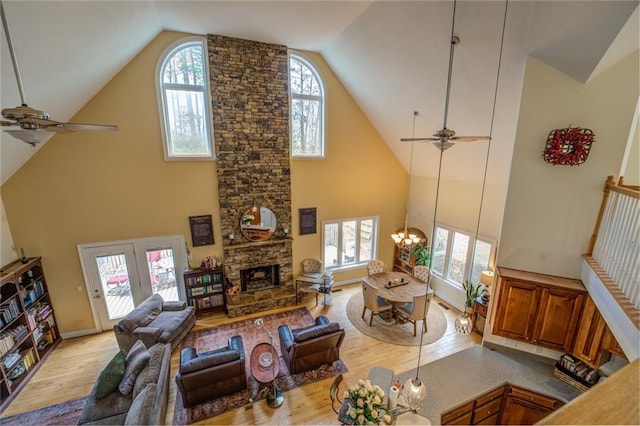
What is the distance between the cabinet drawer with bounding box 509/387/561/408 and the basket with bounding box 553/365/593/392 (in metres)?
0.37

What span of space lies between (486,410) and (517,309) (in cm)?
157

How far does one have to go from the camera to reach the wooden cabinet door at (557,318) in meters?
3.81

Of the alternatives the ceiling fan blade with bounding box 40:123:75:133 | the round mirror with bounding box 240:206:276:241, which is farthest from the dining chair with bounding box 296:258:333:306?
the ceiling fan blade with bounding box 40:123:75:133

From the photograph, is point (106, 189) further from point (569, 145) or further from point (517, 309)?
point (569, 145)

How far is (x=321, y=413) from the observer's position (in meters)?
4.39

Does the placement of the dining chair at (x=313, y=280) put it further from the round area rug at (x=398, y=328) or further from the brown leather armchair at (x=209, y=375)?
the brown leather armchair at (x=209, y=375)

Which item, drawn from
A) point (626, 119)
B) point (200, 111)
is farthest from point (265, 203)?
point (626, 119)

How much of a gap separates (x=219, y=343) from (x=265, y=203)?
3.42 metres

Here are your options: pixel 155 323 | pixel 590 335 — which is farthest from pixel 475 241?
pixel 155 323

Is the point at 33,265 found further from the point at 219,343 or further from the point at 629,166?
the point at 629,166

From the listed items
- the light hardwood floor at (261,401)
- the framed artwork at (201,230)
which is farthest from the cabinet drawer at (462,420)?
the framed artwork at (201,230)

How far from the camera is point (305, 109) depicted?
730 cm

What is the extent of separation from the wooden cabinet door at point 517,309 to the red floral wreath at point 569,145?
183 cm

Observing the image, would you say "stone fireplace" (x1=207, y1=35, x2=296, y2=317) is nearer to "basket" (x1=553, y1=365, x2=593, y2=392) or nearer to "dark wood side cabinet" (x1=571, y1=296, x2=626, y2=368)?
"basket" (x1=553, y1=365, x2=593, y2=392)
